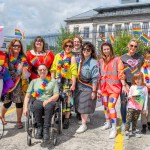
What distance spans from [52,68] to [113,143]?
69.0 inches

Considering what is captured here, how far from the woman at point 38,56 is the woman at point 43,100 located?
61cm

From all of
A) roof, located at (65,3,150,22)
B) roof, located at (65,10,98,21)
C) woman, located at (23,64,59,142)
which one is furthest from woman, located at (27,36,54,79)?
roof, located at (65,10,98,21)

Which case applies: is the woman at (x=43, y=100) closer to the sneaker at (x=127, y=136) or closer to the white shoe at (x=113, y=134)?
the white shoe at (x=113, y=134)

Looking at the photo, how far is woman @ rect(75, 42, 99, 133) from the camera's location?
194 inches

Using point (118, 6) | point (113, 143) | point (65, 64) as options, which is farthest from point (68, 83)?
point (118, 6)

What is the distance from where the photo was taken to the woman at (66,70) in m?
4.96

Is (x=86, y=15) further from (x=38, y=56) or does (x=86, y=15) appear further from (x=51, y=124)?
(x=51, y=124)

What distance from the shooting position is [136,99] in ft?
15.5

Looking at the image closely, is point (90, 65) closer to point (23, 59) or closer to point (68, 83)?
point (68, 83)

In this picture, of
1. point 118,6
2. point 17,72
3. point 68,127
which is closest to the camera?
point 17,72

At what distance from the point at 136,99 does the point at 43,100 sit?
64.0 inches

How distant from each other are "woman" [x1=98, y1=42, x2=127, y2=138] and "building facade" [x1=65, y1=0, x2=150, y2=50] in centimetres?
4160

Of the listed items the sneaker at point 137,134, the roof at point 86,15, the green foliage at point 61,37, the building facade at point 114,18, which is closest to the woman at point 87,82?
the sneaker at point 137,134

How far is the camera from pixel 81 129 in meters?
4.98
